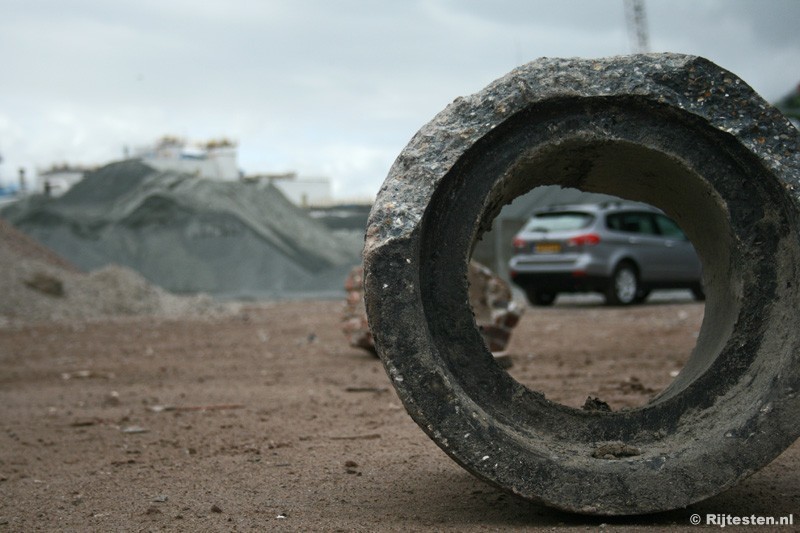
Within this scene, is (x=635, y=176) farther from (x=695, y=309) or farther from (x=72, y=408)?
(x=695, y=309)

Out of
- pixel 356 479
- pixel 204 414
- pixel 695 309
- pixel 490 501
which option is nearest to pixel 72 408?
pixel 204 414

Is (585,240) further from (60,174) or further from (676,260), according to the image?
(60,174)

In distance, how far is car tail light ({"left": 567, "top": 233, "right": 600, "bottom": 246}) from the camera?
1434 centimetres

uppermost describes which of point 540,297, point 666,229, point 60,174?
point 60,174

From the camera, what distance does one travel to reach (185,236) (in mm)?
22312

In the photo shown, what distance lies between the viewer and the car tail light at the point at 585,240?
14344 mm

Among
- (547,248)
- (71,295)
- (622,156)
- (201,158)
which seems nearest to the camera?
(622,156)

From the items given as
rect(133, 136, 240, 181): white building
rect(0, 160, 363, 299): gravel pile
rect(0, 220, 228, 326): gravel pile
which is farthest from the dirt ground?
rect(133, 136, 240, 181): white building

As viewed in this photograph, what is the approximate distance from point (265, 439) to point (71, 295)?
37.5 ft

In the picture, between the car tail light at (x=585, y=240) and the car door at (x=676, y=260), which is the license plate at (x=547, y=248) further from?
the car door at (x=676, y=260)

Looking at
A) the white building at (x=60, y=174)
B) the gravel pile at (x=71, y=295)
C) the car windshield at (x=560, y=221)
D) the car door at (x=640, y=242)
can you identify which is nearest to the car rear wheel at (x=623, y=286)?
the car door at (x=640, y=242)

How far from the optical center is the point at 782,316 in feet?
11.1

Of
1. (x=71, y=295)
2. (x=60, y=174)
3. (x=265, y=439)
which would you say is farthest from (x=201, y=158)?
(x=265, y=439)

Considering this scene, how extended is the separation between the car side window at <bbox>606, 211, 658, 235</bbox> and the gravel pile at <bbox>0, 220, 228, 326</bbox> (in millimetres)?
6794
